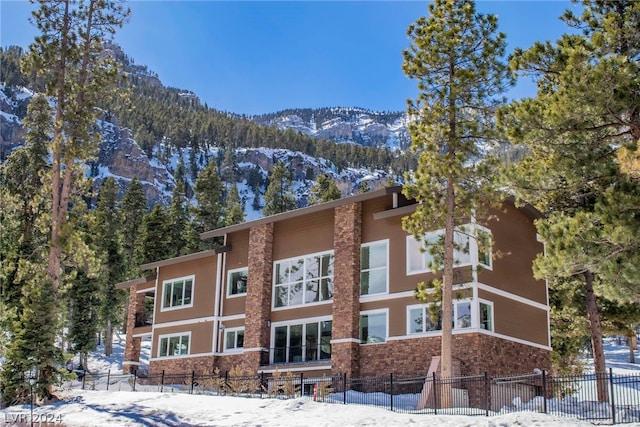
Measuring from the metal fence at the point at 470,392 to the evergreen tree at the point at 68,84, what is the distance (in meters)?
7.87

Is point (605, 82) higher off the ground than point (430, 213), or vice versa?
point (605, 82)

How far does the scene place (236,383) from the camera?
2453 centimetres

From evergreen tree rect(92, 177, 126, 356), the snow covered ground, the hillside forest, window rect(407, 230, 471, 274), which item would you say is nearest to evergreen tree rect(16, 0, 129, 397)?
the hillside forest

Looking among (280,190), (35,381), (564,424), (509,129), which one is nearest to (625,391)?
(564,424)

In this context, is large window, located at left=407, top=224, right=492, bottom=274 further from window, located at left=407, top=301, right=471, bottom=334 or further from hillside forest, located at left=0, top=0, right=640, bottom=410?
window, located at left=407, top=301, right=471, bottom=334

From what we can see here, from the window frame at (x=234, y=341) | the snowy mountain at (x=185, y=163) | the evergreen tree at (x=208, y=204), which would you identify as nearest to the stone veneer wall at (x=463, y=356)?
the window frame at (x=234, y=341)

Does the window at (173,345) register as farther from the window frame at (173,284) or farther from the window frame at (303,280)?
the window frame at (303,280)

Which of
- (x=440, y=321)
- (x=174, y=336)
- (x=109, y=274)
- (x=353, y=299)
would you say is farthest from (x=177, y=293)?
(x=109, y=274)

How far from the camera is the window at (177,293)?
32.3m

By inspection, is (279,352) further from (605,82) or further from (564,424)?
(605,82)

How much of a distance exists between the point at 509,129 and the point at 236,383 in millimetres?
14424

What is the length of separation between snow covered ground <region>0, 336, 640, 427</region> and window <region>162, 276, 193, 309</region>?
1048 centimetres

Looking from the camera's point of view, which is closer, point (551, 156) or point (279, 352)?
point (551, 156)

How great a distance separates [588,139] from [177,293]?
2320 centimetres
